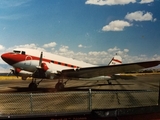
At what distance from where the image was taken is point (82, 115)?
318 cm

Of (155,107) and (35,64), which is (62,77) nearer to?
(35,64)

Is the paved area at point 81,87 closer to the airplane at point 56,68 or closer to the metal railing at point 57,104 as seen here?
the metal railing at point 57,104

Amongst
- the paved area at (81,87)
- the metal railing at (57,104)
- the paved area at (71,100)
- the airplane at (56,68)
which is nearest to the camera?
the metal railing at (57,104)

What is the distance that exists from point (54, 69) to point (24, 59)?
1.24 m

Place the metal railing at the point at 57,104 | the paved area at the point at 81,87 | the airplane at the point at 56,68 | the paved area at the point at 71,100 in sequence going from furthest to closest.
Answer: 1. the airplane at the point at 56,68
2. the paved area at the point at 81,87
3. the paved area at the point at 71,100
4. the metal railing at the point at 57,104

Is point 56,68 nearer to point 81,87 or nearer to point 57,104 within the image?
point 81,87

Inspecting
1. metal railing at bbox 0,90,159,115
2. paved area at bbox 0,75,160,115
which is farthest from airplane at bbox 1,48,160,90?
metal railing at bbox 0,90,159,115

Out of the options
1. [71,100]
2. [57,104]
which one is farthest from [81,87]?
[57,104]

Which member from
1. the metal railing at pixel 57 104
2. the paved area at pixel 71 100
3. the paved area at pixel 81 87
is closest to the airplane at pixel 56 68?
the paved area at pixel 81 87

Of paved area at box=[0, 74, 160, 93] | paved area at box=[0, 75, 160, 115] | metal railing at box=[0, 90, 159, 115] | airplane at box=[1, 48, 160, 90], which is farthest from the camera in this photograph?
airplane at box=[1, 48, 160, 90]

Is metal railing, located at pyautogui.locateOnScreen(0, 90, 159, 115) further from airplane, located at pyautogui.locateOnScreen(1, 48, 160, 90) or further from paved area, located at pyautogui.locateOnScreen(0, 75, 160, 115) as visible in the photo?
airplane, located at pyautogui.locateOnScreen(1, 48, 160, 90)

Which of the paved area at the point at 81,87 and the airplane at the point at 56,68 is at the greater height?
the airplane at the point at 56,68

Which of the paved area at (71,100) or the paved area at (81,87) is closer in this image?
the paved area at (71,100)

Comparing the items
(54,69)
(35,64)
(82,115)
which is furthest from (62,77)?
(82,115)
